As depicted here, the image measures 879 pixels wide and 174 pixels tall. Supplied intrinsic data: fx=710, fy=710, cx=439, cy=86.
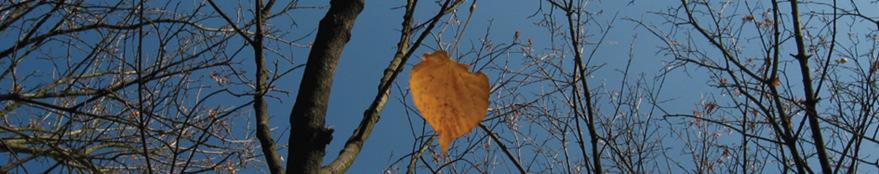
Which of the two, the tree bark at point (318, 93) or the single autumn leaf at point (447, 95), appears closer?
the single autumn leaf at point (447, 95)

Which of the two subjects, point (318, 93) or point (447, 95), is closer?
point (447, 95)

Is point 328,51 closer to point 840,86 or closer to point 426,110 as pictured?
point 426,110

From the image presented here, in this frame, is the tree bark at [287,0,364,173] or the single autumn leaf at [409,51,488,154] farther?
the tree bark at [287,0,364,173]

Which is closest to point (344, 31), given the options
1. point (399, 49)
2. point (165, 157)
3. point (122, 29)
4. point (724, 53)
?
point (399, 49)
